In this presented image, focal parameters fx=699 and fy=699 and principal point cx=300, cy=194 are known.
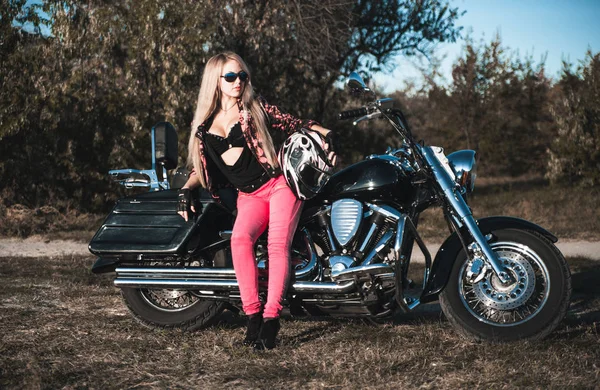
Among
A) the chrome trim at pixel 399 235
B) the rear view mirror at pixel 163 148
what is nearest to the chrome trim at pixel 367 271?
the chrome trim at pixel 399 235

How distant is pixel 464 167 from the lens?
4.07 metres

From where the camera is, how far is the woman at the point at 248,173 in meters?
4.05

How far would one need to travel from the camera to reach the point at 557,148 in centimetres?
1510

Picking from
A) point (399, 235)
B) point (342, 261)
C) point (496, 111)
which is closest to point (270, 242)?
point (342, 261)

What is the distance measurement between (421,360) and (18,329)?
266cm

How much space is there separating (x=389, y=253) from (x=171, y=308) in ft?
5.04

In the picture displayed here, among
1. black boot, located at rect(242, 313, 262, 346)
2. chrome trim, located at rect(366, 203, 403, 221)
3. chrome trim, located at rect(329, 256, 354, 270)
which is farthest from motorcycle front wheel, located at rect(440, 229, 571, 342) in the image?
black boot, located at rect(242, 313, 262, 346)

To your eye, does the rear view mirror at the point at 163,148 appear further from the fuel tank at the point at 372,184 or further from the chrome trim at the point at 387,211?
the chrome trim at the point at 387,211

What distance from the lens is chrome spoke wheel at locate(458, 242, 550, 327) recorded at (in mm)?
3938

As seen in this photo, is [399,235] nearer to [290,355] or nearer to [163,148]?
[290,355]

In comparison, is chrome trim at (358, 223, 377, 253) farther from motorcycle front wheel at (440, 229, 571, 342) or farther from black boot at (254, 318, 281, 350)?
black boot at (254, 318, 281, 350)

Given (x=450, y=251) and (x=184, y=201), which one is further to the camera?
(x=184, y=201)

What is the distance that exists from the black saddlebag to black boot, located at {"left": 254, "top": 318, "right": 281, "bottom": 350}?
2.22 feet

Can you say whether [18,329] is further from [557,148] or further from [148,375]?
[557,148]
